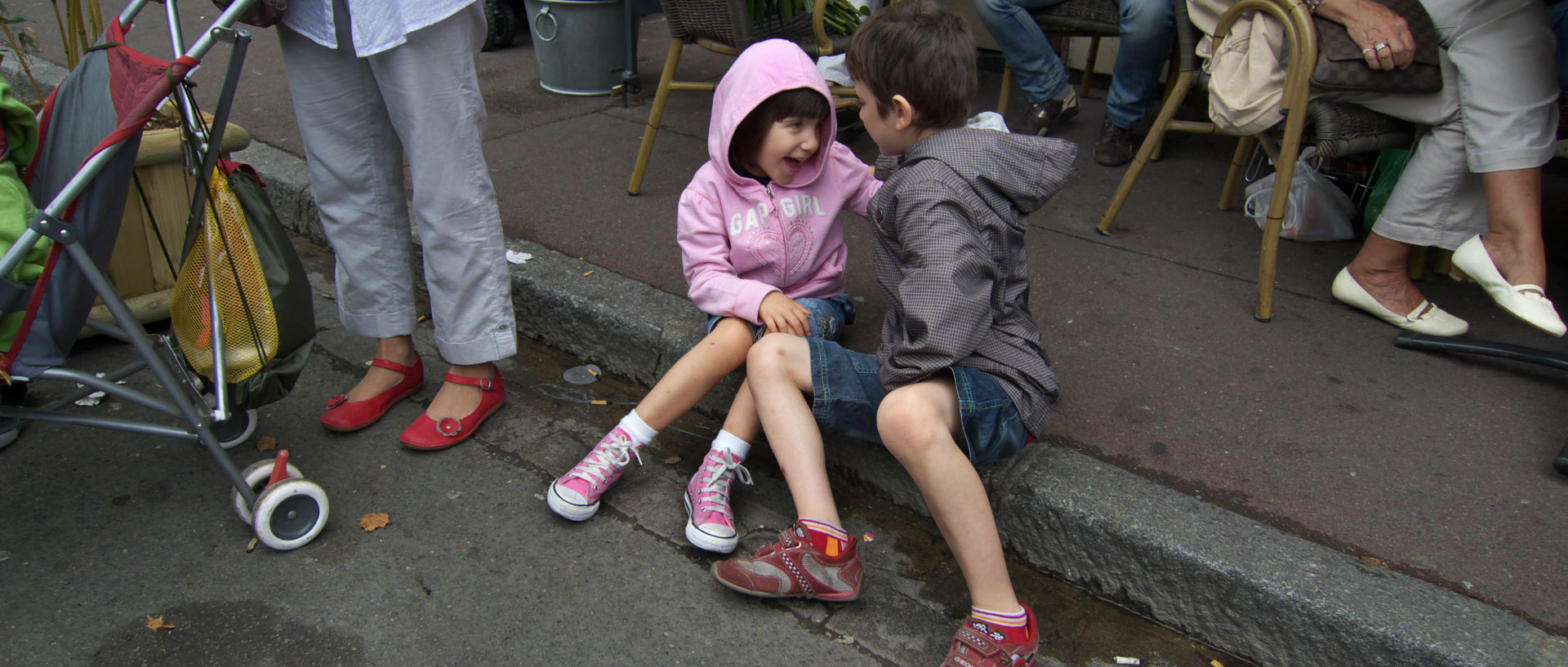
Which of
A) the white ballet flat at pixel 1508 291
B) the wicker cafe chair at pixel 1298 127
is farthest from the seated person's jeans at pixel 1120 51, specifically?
the white ballet flat at pixel 1508 291

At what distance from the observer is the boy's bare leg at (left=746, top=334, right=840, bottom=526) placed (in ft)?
7.04

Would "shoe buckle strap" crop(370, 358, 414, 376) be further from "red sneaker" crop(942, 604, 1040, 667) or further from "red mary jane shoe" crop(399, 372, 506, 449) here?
"red sneaker" crop(942, 604, 1040, 667)

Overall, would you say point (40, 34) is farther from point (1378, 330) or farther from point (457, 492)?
point (1378, 330)

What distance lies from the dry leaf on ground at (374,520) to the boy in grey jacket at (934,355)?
31.3 inches

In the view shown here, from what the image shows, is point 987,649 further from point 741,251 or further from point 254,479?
point 254,479

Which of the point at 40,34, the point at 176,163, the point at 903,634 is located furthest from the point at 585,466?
the point at 40,34

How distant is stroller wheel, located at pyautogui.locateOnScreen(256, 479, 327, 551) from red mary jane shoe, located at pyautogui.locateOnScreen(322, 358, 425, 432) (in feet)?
1.43

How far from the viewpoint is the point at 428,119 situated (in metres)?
2.33

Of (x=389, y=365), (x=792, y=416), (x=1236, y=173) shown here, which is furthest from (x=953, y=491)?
(x=1236, y=173)

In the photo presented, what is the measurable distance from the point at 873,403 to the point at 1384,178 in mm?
2224

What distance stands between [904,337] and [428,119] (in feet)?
3.91

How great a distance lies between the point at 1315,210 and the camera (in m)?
3.49

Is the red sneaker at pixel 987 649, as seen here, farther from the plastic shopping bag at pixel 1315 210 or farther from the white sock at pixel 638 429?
the plastic shopping bag at pixel 1315 210

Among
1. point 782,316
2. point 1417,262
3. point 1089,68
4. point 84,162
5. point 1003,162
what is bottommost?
point 1089,68
